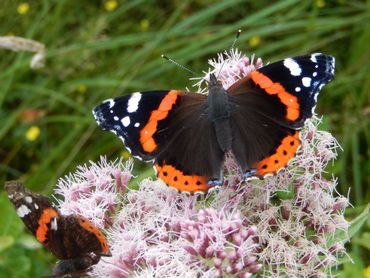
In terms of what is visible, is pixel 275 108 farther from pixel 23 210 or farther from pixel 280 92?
pixel 23 210

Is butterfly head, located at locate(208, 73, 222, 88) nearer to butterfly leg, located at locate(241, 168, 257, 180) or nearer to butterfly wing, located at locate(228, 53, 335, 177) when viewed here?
butterfly wing, located at locate(228, 53, 335, 177)

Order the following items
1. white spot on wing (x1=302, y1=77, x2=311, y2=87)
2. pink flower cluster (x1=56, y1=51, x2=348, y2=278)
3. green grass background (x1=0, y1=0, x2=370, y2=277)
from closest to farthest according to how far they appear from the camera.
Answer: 1. pink flower cluster (x1=56, y1=51, x2=348, y2=278)
2. white spot on wing (x1=302, y1=77, x2=311, y2=87)
3. green grass background (x1=0, y1=0, x2=370, y2=277)

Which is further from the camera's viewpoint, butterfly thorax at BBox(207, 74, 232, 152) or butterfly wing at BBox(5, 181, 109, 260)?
butterfly thorax at BBox(207, 74, 232, 152)

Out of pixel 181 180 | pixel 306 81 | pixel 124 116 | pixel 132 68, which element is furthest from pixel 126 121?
pixel 132 68

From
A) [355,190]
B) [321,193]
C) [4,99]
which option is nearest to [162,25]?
[4,99]

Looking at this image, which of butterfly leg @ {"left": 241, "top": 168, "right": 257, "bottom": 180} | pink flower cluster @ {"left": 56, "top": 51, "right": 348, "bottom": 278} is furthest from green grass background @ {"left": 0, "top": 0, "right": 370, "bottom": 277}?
butterfly leg @ {"left": 241, "top": 168, "right": 257, "bottom": 180}

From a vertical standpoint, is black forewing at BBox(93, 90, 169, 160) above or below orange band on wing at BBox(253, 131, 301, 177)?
above

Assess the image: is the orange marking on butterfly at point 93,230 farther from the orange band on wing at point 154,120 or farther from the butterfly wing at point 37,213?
the orange band on wing at point 154,120

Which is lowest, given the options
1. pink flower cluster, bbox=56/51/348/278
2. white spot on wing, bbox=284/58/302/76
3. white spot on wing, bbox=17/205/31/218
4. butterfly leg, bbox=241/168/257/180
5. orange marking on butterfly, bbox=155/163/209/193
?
pink flower cluster, bbox=56/51/348/278
